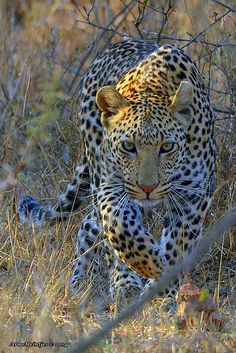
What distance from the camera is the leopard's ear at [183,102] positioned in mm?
6168

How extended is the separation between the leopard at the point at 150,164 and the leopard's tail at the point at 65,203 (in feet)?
1.43

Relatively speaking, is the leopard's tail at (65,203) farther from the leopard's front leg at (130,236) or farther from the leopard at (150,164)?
the leopard's front leg at (130,236)

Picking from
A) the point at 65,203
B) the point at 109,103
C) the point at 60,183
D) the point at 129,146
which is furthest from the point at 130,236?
the point at 60,183

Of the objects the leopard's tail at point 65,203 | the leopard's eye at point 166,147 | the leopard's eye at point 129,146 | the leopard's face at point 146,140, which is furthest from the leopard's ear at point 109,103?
the leopard's tail at point 65,203

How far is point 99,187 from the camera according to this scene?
6641 mm

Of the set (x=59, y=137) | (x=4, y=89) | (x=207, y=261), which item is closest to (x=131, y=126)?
(x=207, y=261)

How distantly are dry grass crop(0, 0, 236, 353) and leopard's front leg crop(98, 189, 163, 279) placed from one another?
29cm

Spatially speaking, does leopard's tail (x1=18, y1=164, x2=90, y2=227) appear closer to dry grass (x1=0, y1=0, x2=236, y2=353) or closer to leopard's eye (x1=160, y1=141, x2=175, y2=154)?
Answer: dry grass (x1=0, y1=0, x2=236, y2=353)

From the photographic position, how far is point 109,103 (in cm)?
633

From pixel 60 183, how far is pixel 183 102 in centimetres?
192

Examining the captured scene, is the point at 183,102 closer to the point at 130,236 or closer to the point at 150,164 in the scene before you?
the point at 150,164

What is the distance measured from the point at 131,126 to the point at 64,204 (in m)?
1.37

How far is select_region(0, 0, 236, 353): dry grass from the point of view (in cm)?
495

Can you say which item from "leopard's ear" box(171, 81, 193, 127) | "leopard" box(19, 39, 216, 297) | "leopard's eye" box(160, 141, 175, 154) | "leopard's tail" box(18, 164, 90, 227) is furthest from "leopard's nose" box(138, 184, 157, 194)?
"leopard's tail" box(18, 164, 90, 227)
